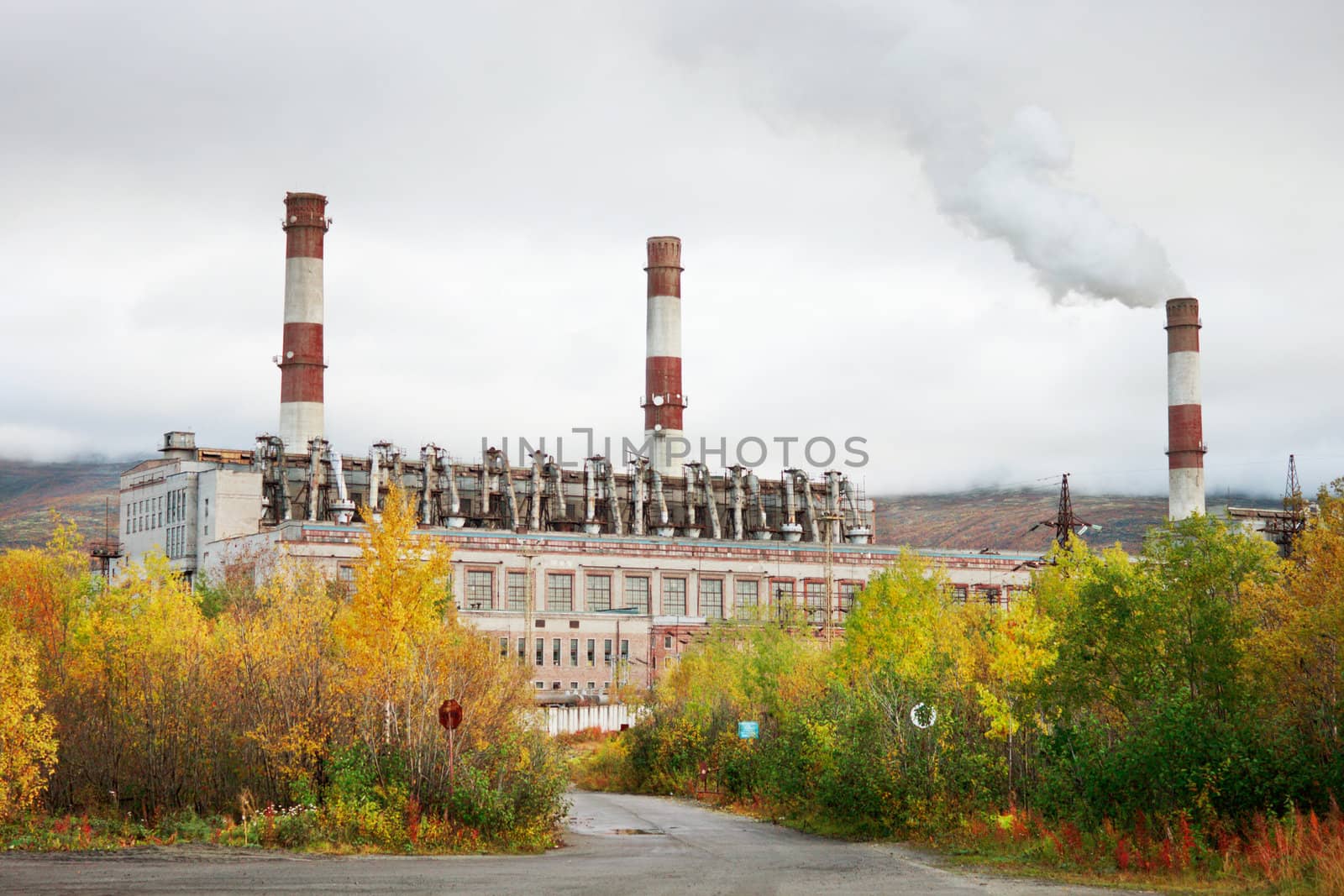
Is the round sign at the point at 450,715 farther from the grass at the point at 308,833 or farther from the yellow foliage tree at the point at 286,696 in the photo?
the yellow foliage tree at the point at 286,696

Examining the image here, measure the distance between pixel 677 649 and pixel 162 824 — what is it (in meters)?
48.5

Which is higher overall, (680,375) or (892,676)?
(680,375)

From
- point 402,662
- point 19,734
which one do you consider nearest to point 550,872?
point 402,662

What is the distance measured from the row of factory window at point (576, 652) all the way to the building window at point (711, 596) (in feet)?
23.5

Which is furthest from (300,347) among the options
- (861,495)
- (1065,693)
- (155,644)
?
(1065,693)

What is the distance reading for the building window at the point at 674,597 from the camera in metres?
78.9

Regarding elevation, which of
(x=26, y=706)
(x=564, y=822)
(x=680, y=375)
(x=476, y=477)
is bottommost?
(x=564, y=822)

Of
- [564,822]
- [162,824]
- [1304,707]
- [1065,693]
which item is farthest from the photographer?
[564,822]

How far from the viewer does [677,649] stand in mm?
73625

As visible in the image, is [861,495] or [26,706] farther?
[861,495]

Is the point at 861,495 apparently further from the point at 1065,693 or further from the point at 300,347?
the point at 1065,693

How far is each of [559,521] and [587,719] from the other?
80.2 ft

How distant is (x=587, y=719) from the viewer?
60.1m

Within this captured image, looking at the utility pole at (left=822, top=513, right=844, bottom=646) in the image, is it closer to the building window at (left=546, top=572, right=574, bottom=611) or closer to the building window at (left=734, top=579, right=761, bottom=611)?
the building window at (left=734, top=579, right=761, bottom=611)
